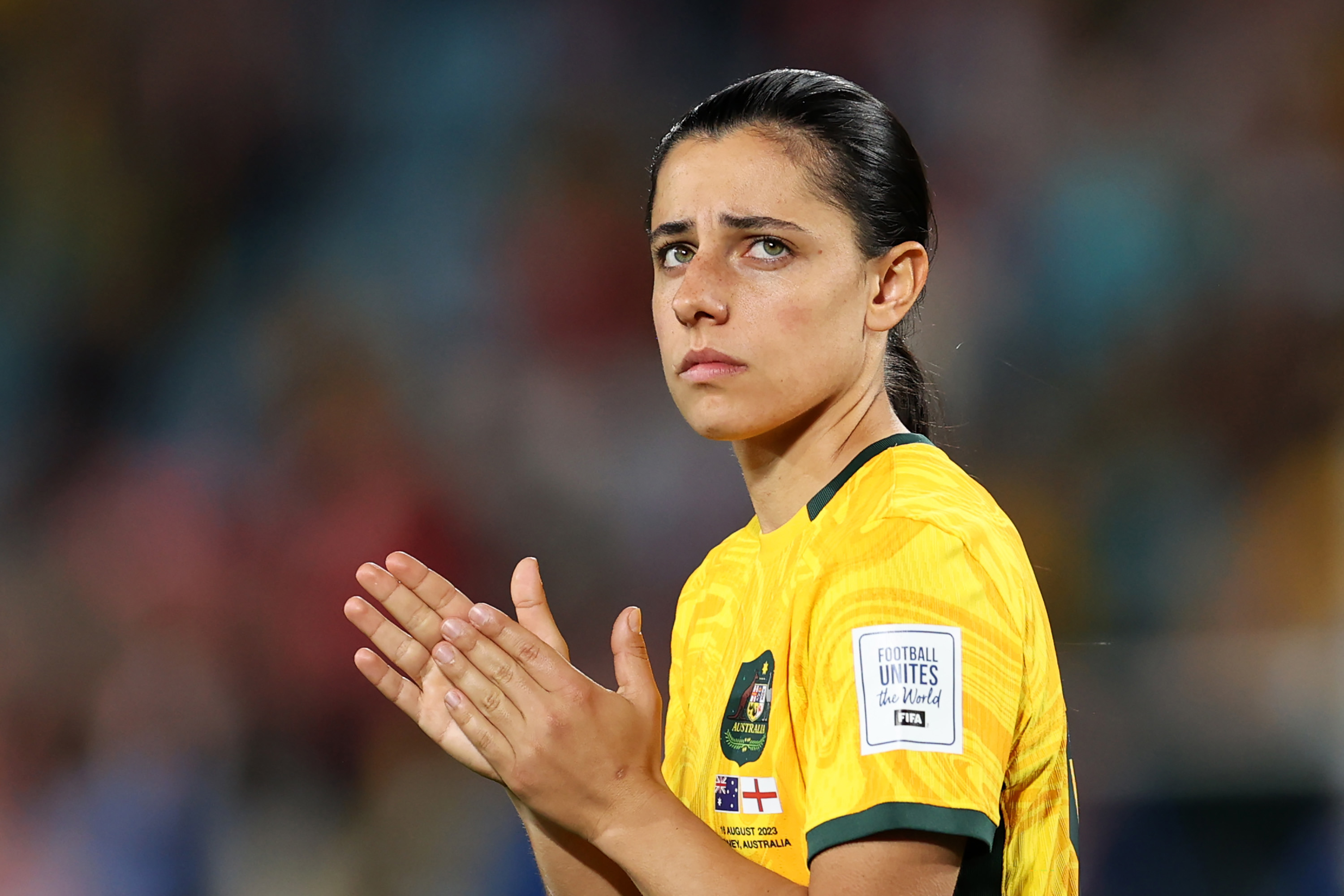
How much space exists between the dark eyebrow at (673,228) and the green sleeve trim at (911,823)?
777 mm

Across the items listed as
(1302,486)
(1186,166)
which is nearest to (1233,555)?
(1302,486)

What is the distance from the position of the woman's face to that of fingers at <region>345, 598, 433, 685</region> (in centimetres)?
45

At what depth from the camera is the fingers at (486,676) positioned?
1.32 m

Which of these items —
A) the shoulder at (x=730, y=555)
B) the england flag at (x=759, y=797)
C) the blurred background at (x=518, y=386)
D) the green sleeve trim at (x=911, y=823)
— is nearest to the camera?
the green sleeve trim at (x=911, y=823)

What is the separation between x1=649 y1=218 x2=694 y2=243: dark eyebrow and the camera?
157 cm

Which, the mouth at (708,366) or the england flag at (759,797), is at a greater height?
the mouth at (708,366)

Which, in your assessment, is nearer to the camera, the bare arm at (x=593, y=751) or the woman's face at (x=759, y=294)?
the bare arm at (x=593, y=751)

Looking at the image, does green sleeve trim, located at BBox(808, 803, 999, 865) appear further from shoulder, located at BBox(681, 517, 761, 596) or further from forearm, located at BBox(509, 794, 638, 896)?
shoulder, located at BBox(681, 517, 761, 596)

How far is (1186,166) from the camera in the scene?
3.91m

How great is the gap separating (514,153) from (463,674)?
315 centimetres

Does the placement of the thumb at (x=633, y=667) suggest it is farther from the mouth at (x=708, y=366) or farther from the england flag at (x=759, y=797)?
the mouth at (x=708, y=366)

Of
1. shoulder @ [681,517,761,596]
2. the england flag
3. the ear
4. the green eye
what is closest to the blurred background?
shoulder @ [681,517,761,596]

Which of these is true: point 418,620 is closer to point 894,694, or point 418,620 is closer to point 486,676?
point 486,676

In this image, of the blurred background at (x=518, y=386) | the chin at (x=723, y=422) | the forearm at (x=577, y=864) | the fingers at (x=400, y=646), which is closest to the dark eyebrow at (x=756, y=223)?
the chin at (x=723, y=422)
